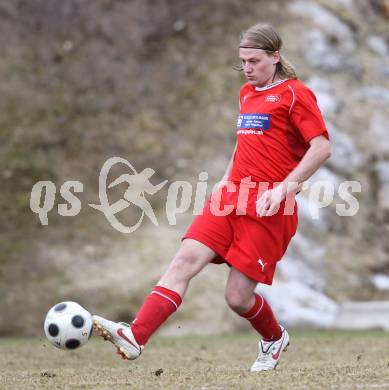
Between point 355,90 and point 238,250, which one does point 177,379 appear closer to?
point 238,250

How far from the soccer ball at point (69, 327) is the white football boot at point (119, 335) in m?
0.08

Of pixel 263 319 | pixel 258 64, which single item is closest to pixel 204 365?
pixel 263 319

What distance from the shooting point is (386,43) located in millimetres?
14438

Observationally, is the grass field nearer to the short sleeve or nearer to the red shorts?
the red shorts

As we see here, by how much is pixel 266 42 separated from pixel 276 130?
497mm

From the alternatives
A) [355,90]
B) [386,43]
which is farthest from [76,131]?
[386,43]

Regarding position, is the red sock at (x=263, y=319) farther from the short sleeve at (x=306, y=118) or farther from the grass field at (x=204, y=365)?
the short sleeve at (x=306, y=118)

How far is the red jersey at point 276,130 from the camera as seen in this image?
5.19 m

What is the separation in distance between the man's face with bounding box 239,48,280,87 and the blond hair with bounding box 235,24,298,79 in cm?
3

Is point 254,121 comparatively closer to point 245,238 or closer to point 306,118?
point 306,118

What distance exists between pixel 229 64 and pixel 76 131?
249cm

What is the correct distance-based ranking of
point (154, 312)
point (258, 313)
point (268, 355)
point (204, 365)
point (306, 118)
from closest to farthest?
point (154, 312)
point (306, 118)
point (258, 313)
point (268, 355)
point (204, 365)

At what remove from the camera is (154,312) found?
505 cm

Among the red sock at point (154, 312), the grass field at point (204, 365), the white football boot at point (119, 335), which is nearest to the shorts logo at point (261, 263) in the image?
the red sock at point (154, 312)
